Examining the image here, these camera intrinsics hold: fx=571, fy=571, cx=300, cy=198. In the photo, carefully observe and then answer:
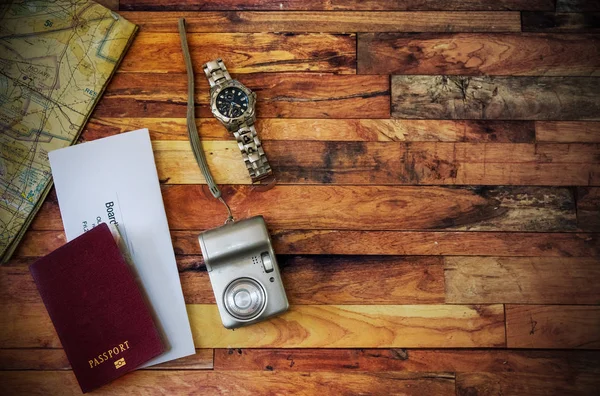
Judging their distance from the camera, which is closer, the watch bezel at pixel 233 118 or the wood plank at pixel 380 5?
the watch bezel at pixel 233 118

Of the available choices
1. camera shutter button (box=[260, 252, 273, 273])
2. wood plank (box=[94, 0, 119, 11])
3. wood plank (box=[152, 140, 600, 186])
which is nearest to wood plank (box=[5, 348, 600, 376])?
camera shutter button (box=[260, 252, 273, 273])

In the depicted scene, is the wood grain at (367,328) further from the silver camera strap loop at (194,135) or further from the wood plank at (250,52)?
the wood plank at (250,52)

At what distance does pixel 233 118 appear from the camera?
62.3 inches

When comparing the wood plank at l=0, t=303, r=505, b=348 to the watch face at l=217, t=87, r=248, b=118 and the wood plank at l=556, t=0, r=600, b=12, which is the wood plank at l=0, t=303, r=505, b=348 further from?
the wood plank at l=556, t=0, r=600, b=12

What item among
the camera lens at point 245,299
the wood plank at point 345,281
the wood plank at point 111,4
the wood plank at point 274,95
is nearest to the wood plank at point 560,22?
the wood plank at point 274,95

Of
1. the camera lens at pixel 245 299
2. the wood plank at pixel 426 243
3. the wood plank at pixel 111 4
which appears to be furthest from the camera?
the wood plank at pixel 111 4

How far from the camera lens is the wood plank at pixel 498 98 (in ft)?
5.45

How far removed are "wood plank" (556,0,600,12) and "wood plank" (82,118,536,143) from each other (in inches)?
14.4

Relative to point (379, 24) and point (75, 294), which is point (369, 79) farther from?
point (75, 294)

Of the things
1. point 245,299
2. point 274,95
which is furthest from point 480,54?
point 245,299

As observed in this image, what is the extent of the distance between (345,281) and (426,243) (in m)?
0.25

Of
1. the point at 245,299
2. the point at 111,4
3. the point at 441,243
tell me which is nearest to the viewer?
the point at 245,299

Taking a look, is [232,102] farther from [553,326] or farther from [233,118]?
[553,326]

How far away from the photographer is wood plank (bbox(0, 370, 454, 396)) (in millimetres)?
1557
